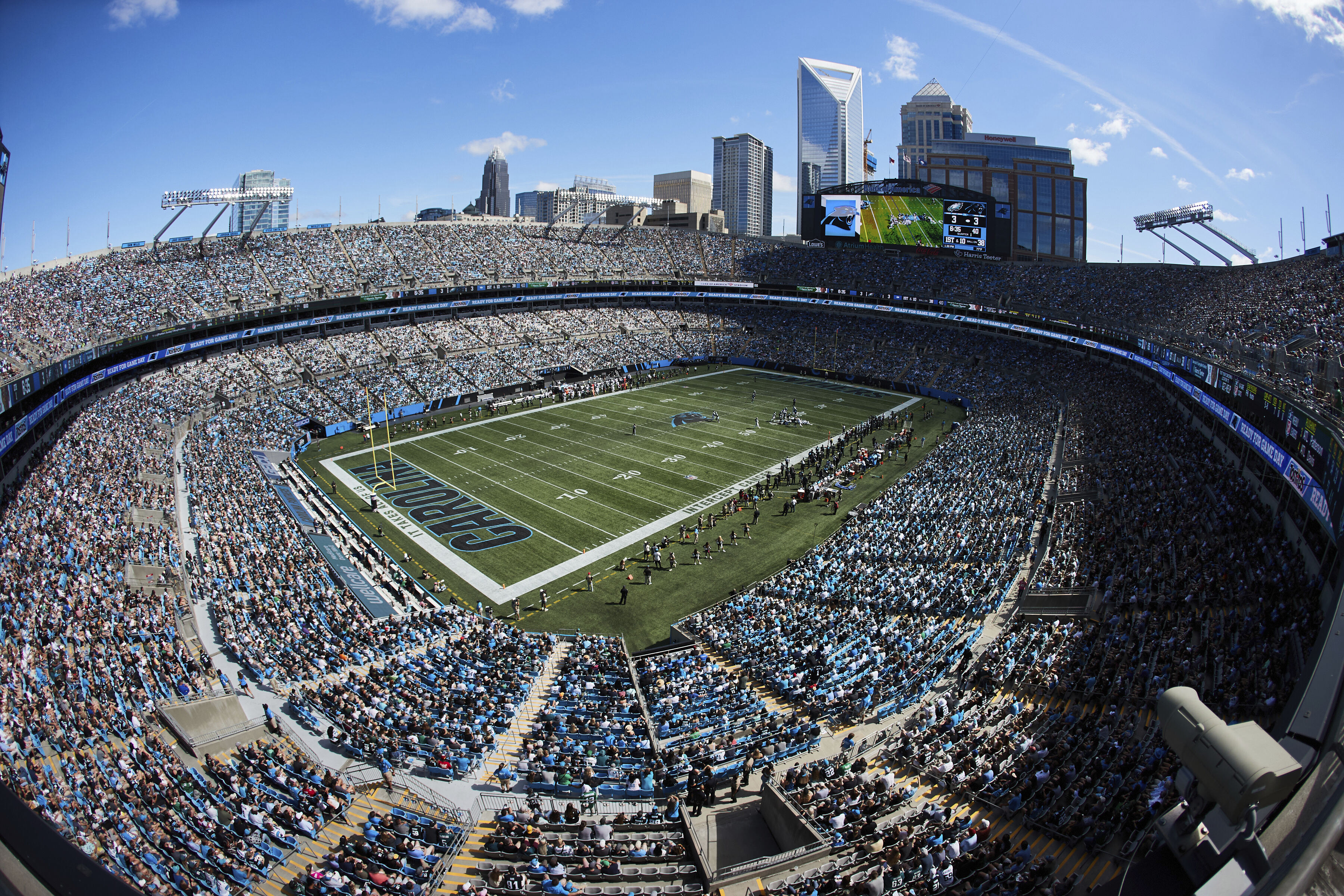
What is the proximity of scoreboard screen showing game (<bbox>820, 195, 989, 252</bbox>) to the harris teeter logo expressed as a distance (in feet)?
152

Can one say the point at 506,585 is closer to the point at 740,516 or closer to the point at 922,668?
the point at 740,516

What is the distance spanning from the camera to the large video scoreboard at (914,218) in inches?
2459

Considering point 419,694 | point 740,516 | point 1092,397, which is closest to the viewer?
point 419,694

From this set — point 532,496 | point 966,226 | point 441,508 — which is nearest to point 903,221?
point 966,226

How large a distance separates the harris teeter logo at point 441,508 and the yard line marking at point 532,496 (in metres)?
1.62

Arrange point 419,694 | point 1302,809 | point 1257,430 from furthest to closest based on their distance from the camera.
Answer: point 1257,430
point 419,694
point 1302,809

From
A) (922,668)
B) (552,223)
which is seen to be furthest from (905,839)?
(552,223)

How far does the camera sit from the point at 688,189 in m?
190

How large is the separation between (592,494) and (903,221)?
145ft

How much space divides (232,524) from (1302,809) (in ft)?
98.6

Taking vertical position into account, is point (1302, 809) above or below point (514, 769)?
above

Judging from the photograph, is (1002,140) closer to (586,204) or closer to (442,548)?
(586,204)

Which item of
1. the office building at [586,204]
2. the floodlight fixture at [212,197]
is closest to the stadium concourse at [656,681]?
the floodlight fixture at [212,197]

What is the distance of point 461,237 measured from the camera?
7044 cm
